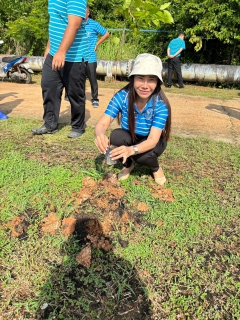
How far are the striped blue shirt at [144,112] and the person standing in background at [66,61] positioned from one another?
105cm

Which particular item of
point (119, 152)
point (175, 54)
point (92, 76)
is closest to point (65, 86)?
point (119, 152)

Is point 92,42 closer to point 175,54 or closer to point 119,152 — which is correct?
point 175,54

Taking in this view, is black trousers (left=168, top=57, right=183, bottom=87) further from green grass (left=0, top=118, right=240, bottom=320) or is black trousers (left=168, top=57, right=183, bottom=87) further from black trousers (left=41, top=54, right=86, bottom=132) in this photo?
green grass (left=0, top=118, right=240, bottom=320)

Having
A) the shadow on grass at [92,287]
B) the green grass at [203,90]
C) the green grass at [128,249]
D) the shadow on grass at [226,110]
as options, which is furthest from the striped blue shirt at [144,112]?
the green grass at [203,90]

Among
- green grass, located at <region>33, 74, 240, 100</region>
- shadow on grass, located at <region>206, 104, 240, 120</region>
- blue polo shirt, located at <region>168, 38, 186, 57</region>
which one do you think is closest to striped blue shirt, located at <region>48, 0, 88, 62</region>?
shadow on grass, located at <region>206, 104, 240, 120</region>

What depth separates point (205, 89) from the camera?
8188mm

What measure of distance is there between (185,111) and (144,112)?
11.1 feet

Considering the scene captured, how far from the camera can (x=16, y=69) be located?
26.1 ft

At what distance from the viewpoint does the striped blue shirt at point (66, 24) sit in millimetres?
2891

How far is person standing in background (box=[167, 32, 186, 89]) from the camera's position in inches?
310

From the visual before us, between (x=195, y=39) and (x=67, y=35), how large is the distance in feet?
20.2

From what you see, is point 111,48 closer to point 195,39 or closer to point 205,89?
point 195,39

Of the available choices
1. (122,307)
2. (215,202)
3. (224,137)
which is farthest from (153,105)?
(224,137)

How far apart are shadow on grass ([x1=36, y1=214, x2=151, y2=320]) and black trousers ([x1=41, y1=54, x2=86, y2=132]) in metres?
1.98
